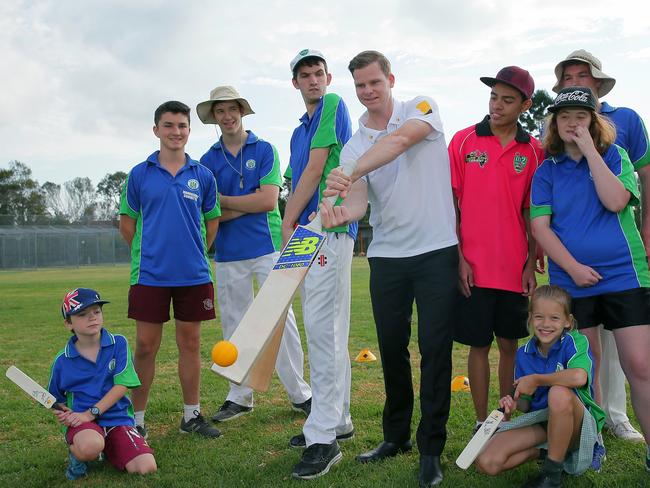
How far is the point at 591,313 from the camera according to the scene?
366 centimetres

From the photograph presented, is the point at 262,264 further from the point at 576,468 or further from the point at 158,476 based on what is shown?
the point at 576,468

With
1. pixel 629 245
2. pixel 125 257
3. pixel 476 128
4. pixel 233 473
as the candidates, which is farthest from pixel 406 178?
pixel 125 257

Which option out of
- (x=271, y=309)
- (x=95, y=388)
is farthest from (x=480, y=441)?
(x=95, y=388)

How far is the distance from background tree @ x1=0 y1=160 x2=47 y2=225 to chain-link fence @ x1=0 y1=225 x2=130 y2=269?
22.4 m

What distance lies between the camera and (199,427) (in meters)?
4.74

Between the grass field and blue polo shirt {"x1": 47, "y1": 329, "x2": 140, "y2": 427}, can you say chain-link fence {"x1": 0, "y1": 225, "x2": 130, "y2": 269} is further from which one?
blue polo shirt {"x1": 47, "y1": 329, "x2": 140, "y2": 427}

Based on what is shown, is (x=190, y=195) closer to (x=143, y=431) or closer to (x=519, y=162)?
(x=143, y=431)

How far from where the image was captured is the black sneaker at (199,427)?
4.65m

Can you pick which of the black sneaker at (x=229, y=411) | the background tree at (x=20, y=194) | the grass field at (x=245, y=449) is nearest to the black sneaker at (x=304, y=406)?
the grass field at (x=245, y=449)

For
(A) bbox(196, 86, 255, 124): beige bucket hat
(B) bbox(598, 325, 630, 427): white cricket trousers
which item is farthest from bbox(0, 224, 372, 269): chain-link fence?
(B) bbox(598, 325, 630, 427): white cricket trousers

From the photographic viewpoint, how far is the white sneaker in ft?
13.8

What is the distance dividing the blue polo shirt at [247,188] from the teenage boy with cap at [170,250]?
1.01 feet

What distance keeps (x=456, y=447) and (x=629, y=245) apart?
1675 millimetres

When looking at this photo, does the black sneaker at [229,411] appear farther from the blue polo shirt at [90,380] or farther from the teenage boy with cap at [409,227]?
the teenage boy with cap at [409,227]
